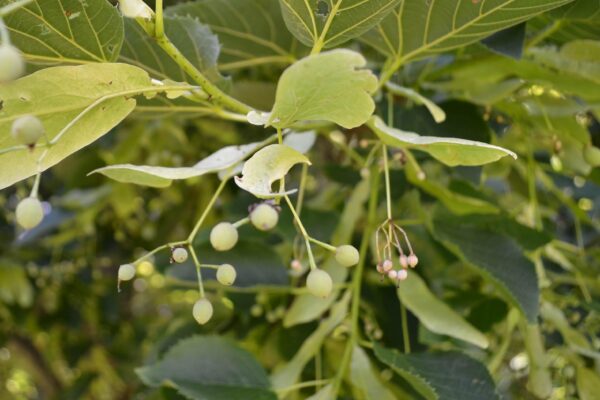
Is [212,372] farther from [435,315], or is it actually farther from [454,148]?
[454,148]

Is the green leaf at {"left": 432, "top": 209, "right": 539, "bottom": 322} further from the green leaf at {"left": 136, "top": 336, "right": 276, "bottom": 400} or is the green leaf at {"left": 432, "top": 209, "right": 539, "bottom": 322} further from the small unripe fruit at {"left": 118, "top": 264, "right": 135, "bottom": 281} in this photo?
the small unripe fruit at {"left": 118, "top": 264, "right": 135, "bottom": 281}

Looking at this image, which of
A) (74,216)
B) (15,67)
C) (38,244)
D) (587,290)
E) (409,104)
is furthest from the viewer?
(38,244)

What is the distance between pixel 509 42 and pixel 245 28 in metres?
0.34

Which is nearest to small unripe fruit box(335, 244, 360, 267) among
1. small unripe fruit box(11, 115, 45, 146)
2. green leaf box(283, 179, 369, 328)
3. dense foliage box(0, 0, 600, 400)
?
dense foliage box(0, 0, 600, 400)

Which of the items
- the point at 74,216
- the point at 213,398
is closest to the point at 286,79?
the point at 213,398

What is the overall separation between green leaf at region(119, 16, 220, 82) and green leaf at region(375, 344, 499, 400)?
36 centimetres

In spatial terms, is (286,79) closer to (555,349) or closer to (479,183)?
(479,183)

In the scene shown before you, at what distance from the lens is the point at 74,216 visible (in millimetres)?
1544

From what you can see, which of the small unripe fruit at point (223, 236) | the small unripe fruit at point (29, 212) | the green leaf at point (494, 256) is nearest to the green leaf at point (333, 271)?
the green leaf at point (494, 256)

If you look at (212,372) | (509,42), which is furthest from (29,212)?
(509,42)

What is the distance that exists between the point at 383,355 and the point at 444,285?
1.00 ft

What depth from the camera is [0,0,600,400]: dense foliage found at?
0.52 meters

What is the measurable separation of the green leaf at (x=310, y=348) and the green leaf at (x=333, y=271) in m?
0.02

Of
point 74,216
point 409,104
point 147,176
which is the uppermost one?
point 147,176
